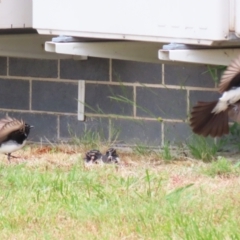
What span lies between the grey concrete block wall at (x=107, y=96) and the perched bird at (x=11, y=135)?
757 mm

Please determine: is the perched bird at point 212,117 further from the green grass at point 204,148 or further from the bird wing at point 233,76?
the green grass at point 204,148

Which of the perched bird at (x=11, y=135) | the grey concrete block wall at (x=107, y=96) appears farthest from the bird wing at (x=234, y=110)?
the perched bird at (x=11, y=135)

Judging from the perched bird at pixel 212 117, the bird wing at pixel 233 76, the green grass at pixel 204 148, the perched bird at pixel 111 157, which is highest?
the bird wing at pixel 233 76

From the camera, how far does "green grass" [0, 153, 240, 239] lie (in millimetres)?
5121

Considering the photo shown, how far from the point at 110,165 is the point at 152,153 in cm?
70

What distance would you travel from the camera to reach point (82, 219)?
5.41m

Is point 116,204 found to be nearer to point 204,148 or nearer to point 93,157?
point 93,157

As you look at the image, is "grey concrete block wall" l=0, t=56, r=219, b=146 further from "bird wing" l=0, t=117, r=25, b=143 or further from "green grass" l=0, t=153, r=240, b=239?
"green grass" l=0, t=153, r=240, b=239

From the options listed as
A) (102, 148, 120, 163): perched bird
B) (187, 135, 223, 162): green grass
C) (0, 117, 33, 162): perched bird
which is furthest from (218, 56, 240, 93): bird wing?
(0, 117, 33, 162): perched bird

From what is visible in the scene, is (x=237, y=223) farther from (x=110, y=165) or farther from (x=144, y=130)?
(x=144, y=130)

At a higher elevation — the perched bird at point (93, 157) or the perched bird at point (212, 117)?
the perched bird at point (212, 117)

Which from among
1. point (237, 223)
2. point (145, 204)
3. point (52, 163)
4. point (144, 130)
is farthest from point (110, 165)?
point (237, 223)

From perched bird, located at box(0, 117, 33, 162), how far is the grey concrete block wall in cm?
76

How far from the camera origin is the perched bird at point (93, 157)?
24.0ft
